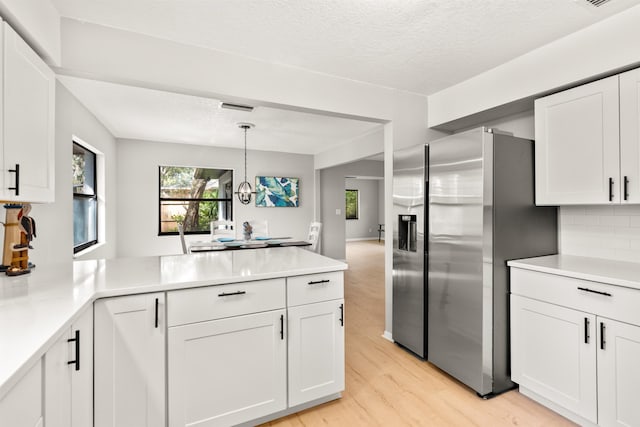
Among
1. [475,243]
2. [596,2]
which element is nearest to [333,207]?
[475,243]

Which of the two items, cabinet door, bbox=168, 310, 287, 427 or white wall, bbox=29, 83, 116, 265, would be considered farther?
white wall, bbox=29, 83, 116, 265

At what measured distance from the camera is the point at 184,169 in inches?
229

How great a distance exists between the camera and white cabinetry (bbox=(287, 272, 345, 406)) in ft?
6.11

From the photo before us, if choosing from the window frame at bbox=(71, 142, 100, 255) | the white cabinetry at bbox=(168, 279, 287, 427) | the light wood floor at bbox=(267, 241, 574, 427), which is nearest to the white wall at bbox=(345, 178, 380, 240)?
the window frame at bbox=(71, 142, 100, 255)

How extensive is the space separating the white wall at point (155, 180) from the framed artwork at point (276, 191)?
0.12 metres

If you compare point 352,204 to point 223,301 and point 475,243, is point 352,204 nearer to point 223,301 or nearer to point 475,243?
point 475,243

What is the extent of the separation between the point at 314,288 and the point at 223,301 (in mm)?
539

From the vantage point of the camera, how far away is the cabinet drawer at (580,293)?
63.8 inches

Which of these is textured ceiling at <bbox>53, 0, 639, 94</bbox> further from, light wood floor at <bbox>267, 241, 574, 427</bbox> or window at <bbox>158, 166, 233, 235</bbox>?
window at <bbox>158, 166, 233, 235</bbox>

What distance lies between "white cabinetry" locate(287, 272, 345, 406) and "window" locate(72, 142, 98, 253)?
117 inches

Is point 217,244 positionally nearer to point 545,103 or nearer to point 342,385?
point 342,385

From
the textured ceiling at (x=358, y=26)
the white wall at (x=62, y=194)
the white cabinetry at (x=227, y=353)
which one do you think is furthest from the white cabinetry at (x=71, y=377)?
the textured ceiling at (x=358, y=26)

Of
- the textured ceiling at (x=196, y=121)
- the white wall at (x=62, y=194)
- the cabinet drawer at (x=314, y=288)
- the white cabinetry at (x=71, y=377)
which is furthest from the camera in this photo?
the textured ceiling at (x=196, y=121)

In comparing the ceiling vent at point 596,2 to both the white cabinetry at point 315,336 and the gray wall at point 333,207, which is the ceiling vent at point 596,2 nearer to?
the white cabinetry at point 315,336
